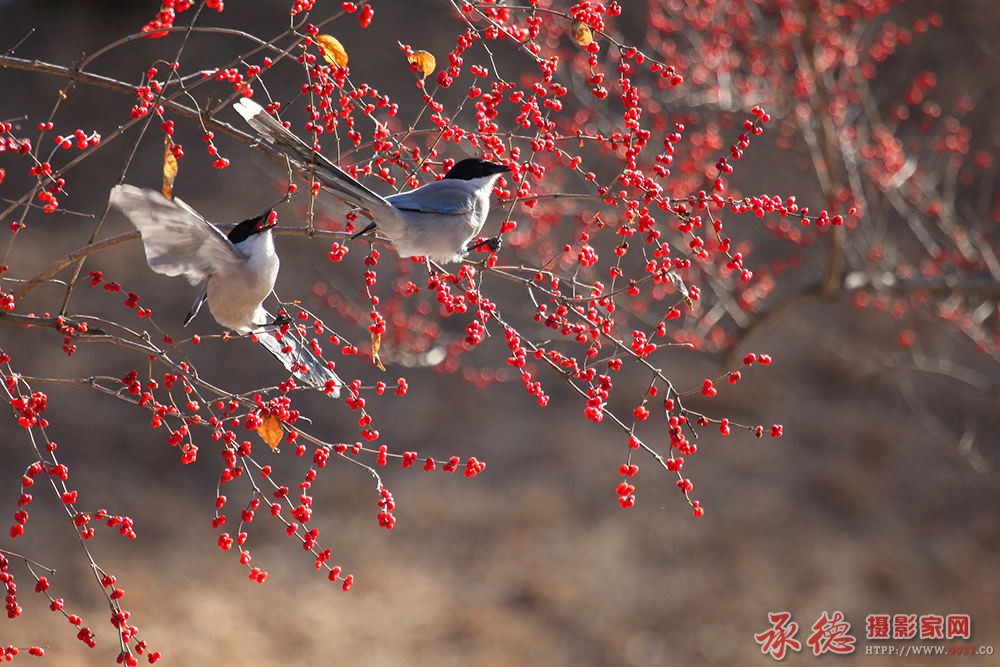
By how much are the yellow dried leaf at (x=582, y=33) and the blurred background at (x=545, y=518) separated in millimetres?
3061

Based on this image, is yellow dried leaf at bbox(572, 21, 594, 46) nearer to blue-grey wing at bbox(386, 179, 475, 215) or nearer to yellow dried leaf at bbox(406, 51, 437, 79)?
yellow dried leaf at bbox(406, 51, 437, 79)

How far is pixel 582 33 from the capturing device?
2.48 metres

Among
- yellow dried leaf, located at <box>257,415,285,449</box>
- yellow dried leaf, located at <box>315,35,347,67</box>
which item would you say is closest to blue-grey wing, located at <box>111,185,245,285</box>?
yellow dried leaf, located at <box>257,415,285,449</box>

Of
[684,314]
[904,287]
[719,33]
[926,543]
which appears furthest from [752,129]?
[926,543]

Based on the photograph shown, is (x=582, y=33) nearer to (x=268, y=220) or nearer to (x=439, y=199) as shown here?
(x=439, y=199)

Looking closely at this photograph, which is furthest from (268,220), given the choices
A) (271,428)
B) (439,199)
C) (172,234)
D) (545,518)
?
(545,518)

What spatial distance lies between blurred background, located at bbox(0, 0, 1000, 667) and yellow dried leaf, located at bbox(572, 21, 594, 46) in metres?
3.06

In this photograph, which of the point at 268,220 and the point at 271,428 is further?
the point at 268,220

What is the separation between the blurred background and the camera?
6.53m

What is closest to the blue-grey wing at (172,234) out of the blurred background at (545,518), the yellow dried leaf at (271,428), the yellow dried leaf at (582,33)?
the yellow dried leaf at (271,428)

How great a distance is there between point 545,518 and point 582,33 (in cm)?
556

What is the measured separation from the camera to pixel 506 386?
9125mm

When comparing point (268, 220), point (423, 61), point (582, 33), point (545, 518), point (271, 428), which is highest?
point (582, 33)

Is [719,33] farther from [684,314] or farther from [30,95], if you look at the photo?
[30,95]
